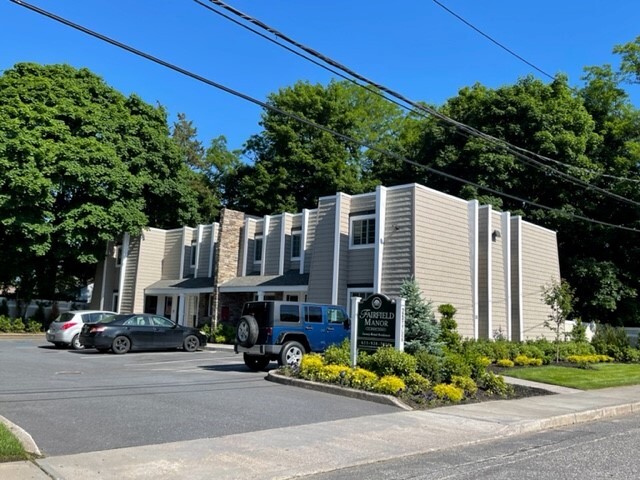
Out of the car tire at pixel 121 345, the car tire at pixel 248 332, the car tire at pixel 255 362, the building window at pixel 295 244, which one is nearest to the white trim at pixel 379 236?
the car tire at pixel 255 362

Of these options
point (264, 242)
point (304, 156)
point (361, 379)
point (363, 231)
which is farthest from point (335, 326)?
point (304, 156)

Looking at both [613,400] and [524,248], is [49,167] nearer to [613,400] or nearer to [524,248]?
[524,248]

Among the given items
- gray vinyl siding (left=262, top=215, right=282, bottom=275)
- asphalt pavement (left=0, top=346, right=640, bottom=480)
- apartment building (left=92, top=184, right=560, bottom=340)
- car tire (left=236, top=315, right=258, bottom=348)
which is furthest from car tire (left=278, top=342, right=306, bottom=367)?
gray vinyl siding (left=262, top=215, right=282, bottom=275)

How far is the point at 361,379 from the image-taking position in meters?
13.0

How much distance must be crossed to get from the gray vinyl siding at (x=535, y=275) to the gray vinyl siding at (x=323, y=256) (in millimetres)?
9187

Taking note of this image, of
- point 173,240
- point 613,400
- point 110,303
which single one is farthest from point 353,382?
point 110,303

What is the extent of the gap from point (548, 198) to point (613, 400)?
81.8 feet

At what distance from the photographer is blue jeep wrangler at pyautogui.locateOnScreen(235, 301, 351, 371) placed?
16234mm

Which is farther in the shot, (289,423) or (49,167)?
(49,167)

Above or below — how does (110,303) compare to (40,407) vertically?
above

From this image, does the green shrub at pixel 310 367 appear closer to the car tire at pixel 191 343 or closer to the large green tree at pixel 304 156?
the car tire at pixel 191 343

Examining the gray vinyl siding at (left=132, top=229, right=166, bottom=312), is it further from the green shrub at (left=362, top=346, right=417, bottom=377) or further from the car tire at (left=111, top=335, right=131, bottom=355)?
the green shrub at (left=362, top=346, right=417, bottom=377)

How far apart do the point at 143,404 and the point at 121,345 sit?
11.6 meters

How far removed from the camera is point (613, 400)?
45.1ft
